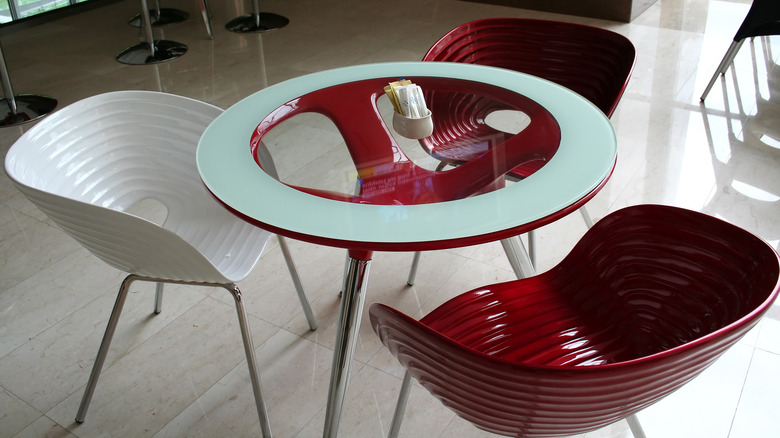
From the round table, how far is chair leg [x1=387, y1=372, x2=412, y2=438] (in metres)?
0.14

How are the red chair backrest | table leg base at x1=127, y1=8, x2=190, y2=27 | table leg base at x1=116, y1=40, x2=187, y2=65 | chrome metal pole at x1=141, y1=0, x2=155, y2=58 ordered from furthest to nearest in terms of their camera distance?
table leg base at x1=127, y1=8, x2=190, y2=27 → table leg base at x1=116, y1=40, x2=187, y2=65 → chrome metal pole at x1=141, y1=0, x2=155, y2=58 → the red chair backrest

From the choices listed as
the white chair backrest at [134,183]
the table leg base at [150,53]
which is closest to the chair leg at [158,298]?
the white chair backrest at [134,183]

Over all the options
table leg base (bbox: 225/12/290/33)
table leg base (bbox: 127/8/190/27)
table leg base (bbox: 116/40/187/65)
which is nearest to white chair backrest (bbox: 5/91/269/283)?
table leg base (bbox: 116/40/187/65)

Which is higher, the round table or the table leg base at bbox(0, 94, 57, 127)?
the round table

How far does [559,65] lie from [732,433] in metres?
1.36

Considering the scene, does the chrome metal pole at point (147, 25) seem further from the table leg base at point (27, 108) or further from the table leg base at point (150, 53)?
the table leg base at point (27, 108)

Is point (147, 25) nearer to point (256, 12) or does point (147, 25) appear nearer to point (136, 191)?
point (256, 12)

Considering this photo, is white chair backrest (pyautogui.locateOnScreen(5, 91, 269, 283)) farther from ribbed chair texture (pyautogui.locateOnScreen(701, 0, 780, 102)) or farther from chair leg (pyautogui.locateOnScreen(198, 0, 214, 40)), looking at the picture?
chair leg (pyautogui.locateOnScreen(198, 0, 214, 40))

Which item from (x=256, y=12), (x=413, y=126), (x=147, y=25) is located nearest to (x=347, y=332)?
(x=413, y=126)

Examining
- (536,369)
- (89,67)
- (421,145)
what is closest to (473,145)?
(421,145)

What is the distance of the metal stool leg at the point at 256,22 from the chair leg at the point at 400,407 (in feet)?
13.2

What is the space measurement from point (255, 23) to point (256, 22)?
19mm

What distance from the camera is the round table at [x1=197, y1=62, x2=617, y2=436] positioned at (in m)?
1.29

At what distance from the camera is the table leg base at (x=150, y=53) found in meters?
4.61
